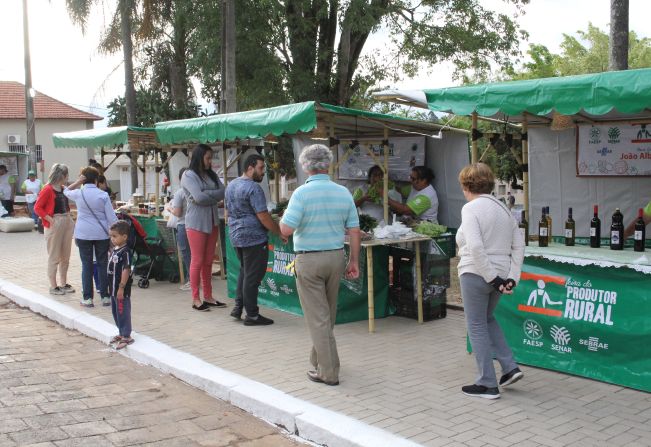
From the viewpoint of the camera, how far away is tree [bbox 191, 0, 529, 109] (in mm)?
15688

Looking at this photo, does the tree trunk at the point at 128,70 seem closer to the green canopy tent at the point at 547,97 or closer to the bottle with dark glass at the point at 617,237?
the green canopy tent at the point at 547,97

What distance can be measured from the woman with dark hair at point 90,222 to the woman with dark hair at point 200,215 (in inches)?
41.6

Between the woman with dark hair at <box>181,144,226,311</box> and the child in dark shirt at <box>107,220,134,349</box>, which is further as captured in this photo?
the woman with dark hair at <box>181,144,226,311</box>

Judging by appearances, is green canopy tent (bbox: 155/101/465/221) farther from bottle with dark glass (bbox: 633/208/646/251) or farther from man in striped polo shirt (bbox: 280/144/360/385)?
bottle with dark glass (bbox: 633/208/646/251)

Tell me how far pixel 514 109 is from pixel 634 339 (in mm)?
2004

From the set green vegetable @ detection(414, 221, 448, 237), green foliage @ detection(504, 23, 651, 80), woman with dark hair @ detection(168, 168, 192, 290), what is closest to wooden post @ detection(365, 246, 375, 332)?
green vegetable @ detection(414, 221, 448, 237)

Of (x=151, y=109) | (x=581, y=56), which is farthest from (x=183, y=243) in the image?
(x=581, y=56)

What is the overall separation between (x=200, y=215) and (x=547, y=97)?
4.61 metres

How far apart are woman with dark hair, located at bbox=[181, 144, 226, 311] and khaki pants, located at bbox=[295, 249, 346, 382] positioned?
3.26 meters

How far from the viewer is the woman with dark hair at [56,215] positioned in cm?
895

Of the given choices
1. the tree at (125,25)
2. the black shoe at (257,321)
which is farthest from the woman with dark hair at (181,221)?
the tree at (125,25)

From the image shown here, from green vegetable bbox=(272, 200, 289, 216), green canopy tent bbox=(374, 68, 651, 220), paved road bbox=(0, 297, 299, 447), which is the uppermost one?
green canopy tent bbox=(374, 68, 651, 220)

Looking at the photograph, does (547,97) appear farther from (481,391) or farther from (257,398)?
(257,398)

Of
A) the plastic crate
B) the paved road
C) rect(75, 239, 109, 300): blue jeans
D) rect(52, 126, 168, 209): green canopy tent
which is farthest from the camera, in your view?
rect(52, 126, 168, 209): green canopy tent
